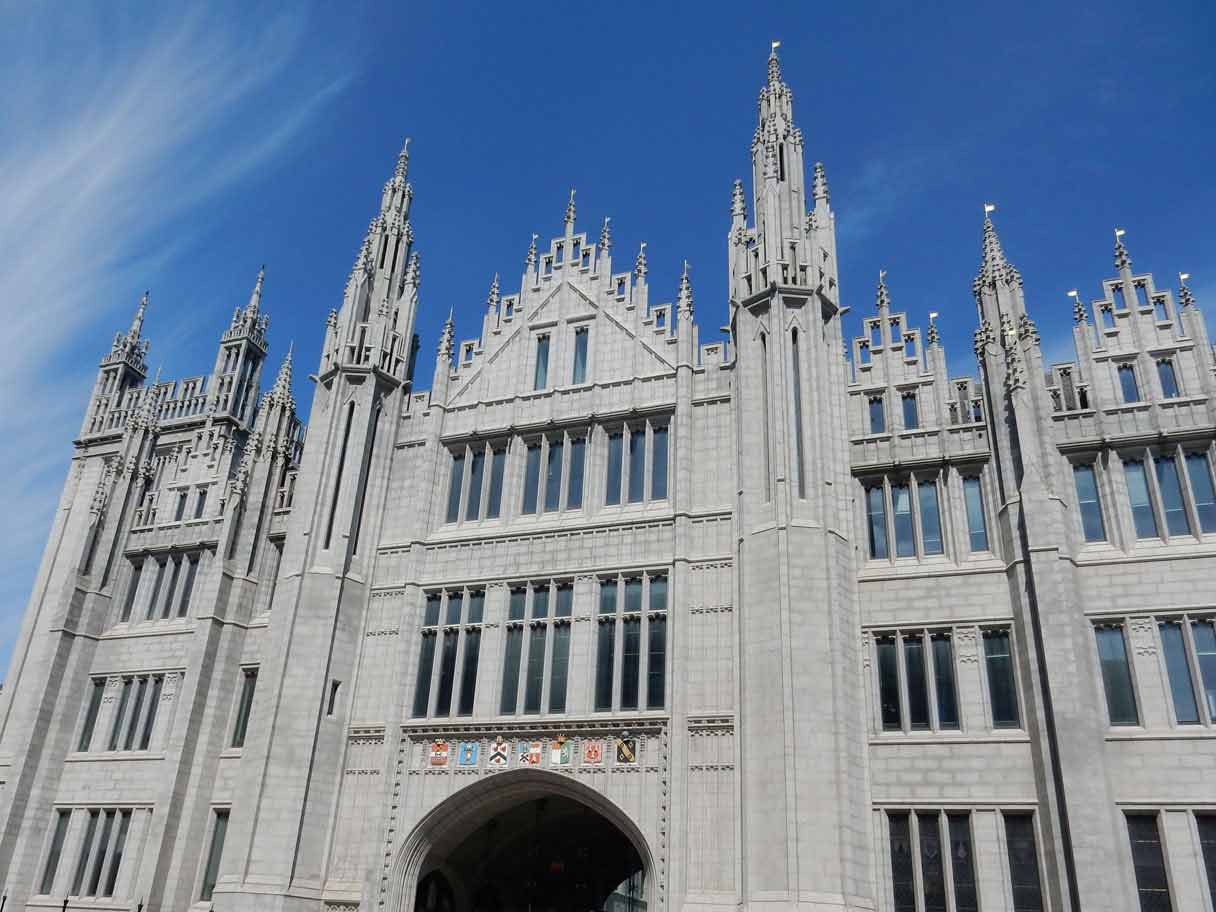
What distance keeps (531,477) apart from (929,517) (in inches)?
489

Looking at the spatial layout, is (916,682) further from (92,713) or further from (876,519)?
(92,713)

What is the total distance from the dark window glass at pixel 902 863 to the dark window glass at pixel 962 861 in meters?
0.97

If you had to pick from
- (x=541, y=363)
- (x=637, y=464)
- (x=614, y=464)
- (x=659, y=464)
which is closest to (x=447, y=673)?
(x=614, y=464)

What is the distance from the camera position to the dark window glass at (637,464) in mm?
31364

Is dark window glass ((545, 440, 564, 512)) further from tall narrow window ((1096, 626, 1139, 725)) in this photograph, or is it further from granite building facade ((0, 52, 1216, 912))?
tall narrow window ((1096, 626, 1139, 725))

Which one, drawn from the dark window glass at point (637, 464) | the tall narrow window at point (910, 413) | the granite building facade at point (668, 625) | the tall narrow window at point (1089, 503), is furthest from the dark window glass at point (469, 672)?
the tall narrow window at point (1089, 503)

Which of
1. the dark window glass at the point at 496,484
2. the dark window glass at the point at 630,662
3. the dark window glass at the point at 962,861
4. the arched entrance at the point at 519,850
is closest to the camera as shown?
the dark window glass at the point at 962,861

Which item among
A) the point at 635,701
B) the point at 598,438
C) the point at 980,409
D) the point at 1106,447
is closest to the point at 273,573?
the point at 598,438

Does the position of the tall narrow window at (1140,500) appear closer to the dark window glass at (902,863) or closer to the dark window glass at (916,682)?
the dark window glass at (916,682)

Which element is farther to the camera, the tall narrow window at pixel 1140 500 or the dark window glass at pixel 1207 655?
the tall narrow window at pixel 1140 500

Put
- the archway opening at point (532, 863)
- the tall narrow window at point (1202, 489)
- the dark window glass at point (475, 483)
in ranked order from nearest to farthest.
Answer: the tall narrow window at point (1202, 489) < the archway opening at point (532, 863) < the dark window glass at point (475, 483)

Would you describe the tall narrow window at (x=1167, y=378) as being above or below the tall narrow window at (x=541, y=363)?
below

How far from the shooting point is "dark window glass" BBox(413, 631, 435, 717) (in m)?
30.4

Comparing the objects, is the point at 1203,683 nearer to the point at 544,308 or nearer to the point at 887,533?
the point at 887,533
